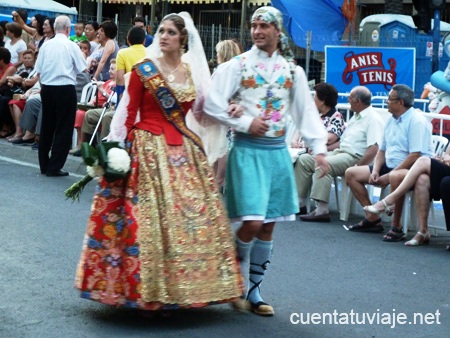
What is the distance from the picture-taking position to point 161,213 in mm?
6570

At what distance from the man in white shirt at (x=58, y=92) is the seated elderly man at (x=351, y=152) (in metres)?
3.49

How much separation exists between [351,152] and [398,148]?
92 cm

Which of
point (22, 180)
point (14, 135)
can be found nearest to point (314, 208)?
point (22, 180)

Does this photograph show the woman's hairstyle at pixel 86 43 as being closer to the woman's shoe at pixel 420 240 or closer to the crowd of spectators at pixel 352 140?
the crowd of spectators at pixel 352 140

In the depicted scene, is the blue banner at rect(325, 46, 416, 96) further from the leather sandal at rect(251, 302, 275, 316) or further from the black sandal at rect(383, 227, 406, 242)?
the leather sandal at rect(251, 302, 275, 316)

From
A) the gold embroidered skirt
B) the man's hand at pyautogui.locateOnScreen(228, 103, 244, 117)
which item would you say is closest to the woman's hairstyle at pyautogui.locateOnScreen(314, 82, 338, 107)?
the man's hand at pyautogui.locateOnScreen(228, 103, 244, 117)

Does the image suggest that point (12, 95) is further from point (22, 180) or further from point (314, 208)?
point (314, 208)

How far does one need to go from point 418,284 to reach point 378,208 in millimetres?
2049

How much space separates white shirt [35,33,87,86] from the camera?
13.2 m

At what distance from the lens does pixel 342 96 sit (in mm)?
16234

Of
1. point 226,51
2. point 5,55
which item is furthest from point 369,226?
point 5,55

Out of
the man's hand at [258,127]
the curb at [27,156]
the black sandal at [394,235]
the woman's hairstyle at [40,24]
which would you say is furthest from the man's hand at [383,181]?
the woman's hairstyle at [40,24]

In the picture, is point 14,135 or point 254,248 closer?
point 254,248

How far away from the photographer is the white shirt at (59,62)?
13.2 m
